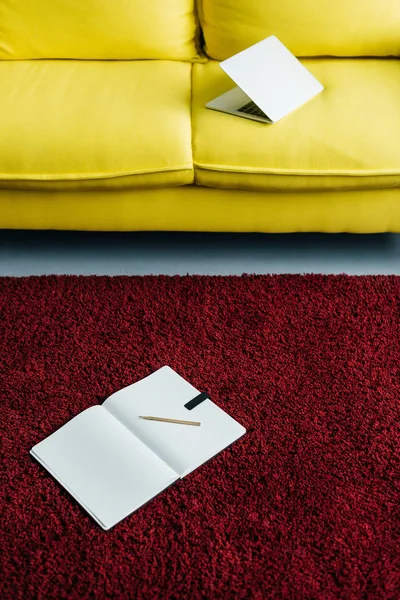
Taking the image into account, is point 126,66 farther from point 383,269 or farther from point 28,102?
point 383,269

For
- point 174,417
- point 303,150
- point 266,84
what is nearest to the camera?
point 174,417

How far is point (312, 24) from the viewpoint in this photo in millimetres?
2049

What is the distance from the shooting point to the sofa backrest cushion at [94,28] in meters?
2.05

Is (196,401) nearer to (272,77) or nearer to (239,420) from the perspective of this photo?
(239,420)

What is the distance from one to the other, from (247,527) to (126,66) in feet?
4.68

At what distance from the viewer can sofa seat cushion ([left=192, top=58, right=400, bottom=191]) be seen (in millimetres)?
1753

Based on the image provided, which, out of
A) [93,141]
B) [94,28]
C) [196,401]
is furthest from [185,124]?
[196,401]

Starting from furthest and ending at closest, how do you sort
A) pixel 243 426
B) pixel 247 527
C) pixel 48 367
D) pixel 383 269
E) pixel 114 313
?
1. pixel 383 269
2. pixel 114 313
3. pixel 48 367
4. pixel 243 426
5. pixel 247 527

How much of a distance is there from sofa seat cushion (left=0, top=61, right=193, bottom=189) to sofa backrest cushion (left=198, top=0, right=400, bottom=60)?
0.38 meters

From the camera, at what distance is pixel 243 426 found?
1.56 m

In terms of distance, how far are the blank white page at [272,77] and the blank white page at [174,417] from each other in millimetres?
771

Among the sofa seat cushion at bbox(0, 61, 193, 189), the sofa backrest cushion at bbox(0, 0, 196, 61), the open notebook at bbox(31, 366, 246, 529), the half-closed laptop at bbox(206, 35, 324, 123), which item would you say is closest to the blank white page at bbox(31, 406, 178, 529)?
the open notebook at bbox(31, 366, 246, 529)

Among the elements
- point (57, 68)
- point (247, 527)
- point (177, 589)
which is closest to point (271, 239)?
point (57, 68)

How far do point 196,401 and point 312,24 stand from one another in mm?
1225
